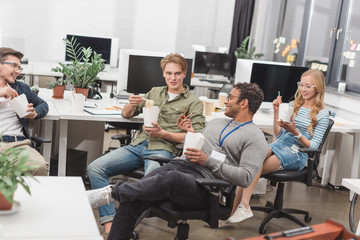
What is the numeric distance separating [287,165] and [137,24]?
485 centimetres

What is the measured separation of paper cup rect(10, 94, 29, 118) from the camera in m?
2.95

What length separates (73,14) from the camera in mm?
7215

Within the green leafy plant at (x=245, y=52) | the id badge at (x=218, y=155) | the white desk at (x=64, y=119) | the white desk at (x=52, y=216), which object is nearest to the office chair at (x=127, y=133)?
the white desk at (x=64, y=119)

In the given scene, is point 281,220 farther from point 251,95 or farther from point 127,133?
point 127,133

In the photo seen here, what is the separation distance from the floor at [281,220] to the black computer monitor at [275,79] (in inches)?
35.7

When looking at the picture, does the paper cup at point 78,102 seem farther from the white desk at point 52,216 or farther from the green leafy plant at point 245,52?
the green leafy plant at point 245,52

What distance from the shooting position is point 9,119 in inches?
121

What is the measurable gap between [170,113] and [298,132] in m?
0.93

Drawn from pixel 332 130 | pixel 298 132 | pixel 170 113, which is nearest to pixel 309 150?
pixel 298 132

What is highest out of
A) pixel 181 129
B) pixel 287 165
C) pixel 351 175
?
pixel 181 129

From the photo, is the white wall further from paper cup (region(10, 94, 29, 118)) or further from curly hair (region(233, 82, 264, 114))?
curly hair (region(233, 82, 264, 114))

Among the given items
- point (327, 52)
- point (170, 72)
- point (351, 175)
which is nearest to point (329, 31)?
point (327, 52)

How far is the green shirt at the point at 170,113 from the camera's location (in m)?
3.17

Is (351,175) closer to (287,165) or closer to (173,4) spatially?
(287,165)
